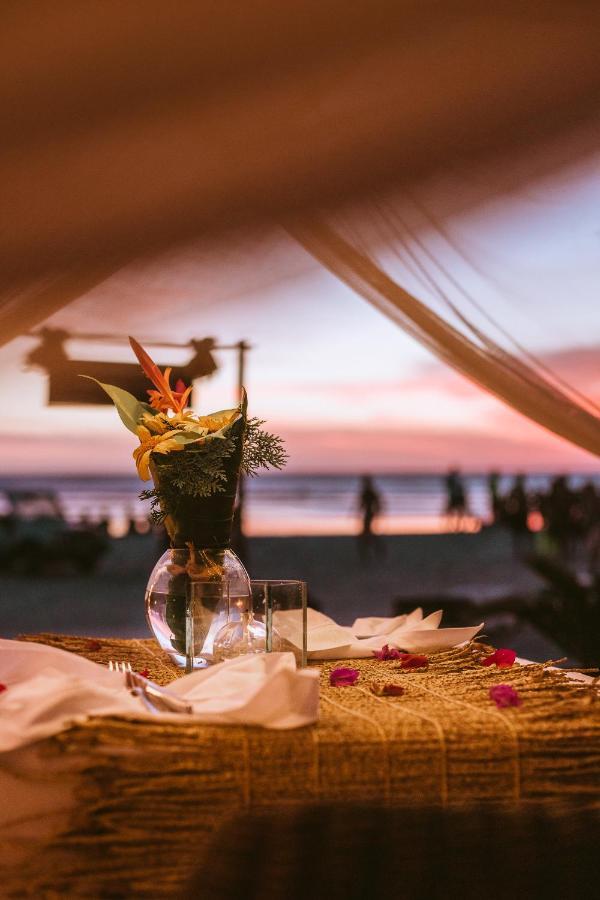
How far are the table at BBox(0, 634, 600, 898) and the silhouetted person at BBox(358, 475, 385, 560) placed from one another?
8842 mm

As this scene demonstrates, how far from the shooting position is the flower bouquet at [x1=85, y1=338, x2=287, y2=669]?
4.42ft

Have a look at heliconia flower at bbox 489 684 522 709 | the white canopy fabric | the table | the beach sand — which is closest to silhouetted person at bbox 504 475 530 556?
the beach sand

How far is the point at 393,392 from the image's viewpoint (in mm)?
4500

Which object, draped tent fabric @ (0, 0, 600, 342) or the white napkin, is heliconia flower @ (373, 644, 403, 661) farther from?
draped tent fabric @ (0, 0, 600, 342)

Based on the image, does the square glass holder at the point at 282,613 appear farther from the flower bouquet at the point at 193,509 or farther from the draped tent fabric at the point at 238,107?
the draped tent fabric at the point at 238,107

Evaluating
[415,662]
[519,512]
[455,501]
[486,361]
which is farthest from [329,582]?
[415,662]

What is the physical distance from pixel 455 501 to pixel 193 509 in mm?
11757

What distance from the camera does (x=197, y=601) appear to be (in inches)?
52.2

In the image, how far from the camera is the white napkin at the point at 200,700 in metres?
0.88

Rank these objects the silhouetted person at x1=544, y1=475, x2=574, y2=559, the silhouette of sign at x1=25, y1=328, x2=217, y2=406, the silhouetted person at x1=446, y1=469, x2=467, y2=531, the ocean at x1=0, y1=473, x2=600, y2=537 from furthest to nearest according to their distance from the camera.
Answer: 1. the ocean at x1=0, y1=473, x2=600, y2=537
2. the silhouetted person at x1=446, y1=469, x2=467, y2=531
3. the silhouetted person at x1=544, y1=475, x2=574, y2=559
4. the silhouette of sign at x1=25, y1=328, x2=217, y2=406

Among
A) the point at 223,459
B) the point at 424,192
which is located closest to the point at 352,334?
the point at 424,192

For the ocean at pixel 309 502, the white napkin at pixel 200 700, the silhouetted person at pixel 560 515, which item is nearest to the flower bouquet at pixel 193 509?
the white napkin at pixel 200 700

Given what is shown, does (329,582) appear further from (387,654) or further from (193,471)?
(193,471)

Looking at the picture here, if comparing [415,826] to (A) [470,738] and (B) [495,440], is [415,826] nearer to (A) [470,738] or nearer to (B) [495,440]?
(A) [470,738]
